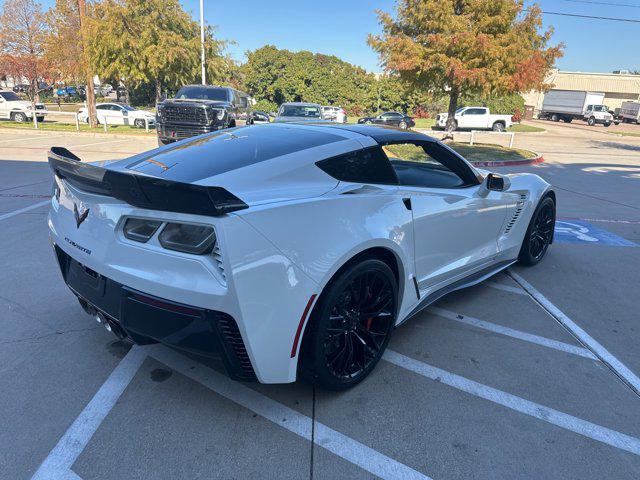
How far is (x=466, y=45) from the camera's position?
1558 cm

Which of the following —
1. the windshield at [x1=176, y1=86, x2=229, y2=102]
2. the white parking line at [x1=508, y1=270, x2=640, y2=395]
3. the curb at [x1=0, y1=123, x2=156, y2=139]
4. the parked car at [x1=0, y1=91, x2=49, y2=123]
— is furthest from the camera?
the parked car at [x1=0, y1=91, x2=49, y2=123]

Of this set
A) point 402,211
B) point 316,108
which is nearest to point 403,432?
point 402,211

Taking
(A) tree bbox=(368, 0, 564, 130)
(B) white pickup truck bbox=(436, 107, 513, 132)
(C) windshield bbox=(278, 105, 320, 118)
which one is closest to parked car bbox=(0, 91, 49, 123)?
(C) windshield bbox=(278, 105, 320, 118)

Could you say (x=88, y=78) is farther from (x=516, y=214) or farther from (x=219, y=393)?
(x=219, y=393)

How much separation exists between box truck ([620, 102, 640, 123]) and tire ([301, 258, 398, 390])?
6114 centimetres

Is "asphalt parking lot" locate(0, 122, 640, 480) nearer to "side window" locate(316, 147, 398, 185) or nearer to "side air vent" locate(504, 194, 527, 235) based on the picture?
"side air vent" locate(504, 194, 527, 235)

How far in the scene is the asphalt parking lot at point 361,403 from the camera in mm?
2133

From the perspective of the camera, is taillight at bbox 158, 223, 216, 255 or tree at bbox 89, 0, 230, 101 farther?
tree at bbox 89, 0, 230, 101

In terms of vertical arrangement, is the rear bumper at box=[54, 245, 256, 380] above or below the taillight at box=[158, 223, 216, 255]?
below

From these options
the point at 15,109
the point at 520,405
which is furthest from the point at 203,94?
the point at 15,109

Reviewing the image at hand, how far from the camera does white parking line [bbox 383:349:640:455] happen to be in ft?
7.72

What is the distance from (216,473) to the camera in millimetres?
2047

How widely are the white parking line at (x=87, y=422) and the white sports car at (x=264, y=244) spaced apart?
41 centimetres

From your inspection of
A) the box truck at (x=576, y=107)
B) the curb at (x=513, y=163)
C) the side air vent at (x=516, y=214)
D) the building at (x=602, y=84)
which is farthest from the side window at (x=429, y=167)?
the building at (x=602, y=84)
